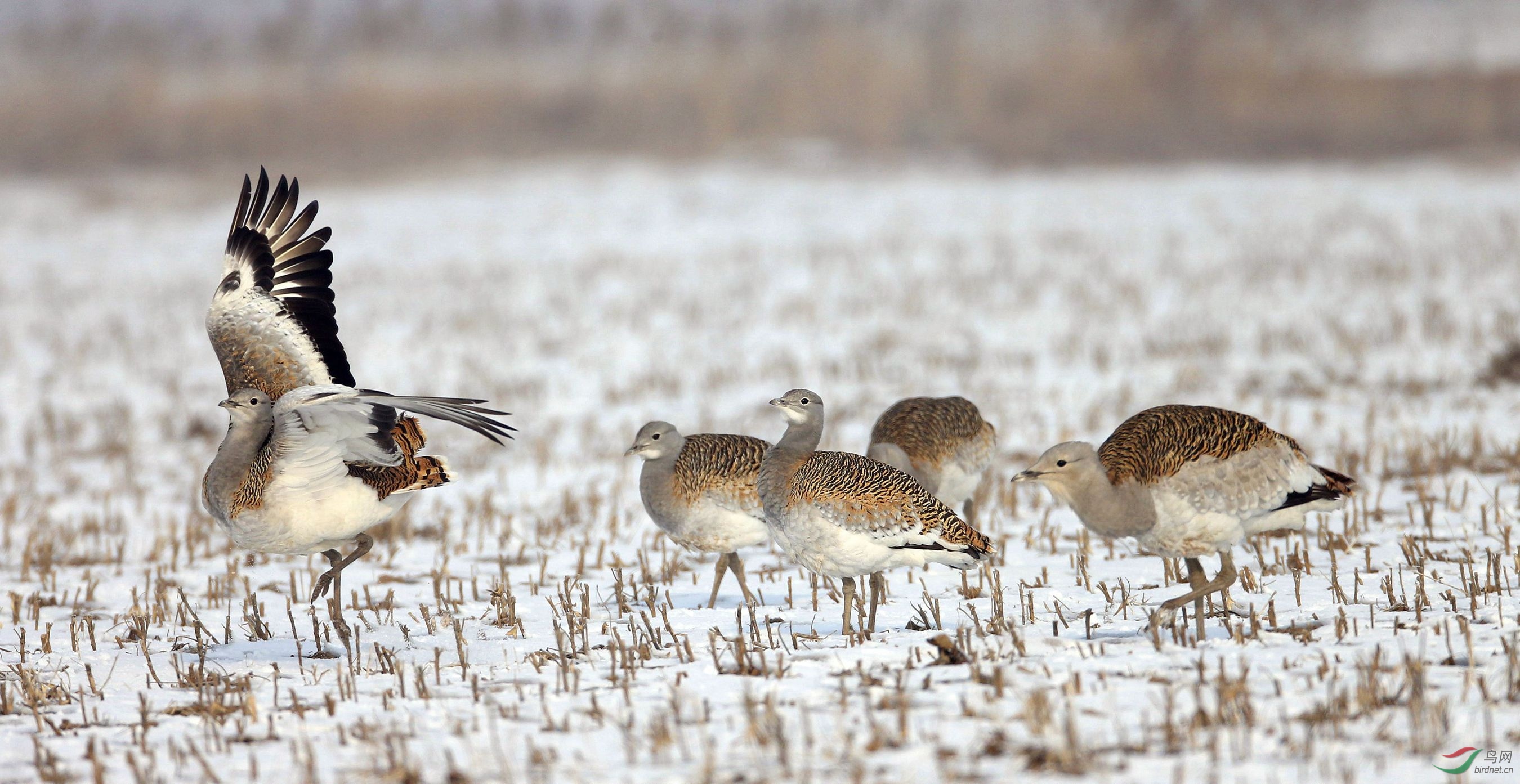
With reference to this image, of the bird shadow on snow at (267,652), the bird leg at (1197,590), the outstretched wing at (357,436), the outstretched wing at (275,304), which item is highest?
the outstretched wing at (275,304)

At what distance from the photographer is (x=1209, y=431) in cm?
552

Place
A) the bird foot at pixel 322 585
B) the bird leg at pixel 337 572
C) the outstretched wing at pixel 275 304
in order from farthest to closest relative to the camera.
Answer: the outstretched wing at pixel 275 304 → the bird foot at pixel 322 585 → the bird leg at pixel 337 572

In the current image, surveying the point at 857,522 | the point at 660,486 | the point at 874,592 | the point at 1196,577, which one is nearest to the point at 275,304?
Answer: the point at 660,486

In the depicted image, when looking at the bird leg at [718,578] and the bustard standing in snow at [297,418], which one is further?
the bird leg at [718,578]

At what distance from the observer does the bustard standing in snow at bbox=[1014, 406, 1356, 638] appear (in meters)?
5.23

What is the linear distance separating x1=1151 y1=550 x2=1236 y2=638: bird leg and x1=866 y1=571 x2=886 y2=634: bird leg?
1157mm

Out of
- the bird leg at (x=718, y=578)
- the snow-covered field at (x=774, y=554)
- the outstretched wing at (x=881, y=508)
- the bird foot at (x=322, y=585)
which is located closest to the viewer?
the snow-covered field at (x=774, y=554)

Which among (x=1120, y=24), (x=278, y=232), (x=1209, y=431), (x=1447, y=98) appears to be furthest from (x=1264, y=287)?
(x=1120, y=24)

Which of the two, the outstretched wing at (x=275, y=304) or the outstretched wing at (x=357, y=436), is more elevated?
the outstretched wing at (x=275, y=304)

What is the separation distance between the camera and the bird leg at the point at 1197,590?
16.0 ft

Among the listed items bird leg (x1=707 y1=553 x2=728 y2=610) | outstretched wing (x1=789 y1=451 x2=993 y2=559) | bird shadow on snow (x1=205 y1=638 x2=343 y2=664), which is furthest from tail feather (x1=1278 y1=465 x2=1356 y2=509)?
bird shadow on snow (x1=205 y1=638 x2=343 y2=664)

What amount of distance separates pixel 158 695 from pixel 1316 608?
472cm

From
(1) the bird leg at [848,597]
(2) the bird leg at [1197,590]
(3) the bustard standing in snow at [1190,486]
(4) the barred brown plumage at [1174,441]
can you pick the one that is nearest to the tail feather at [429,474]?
(1) the bird leg at [848,597]

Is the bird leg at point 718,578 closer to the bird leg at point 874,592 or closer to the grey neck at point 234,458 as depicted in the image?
the bird leg at point 874,592
